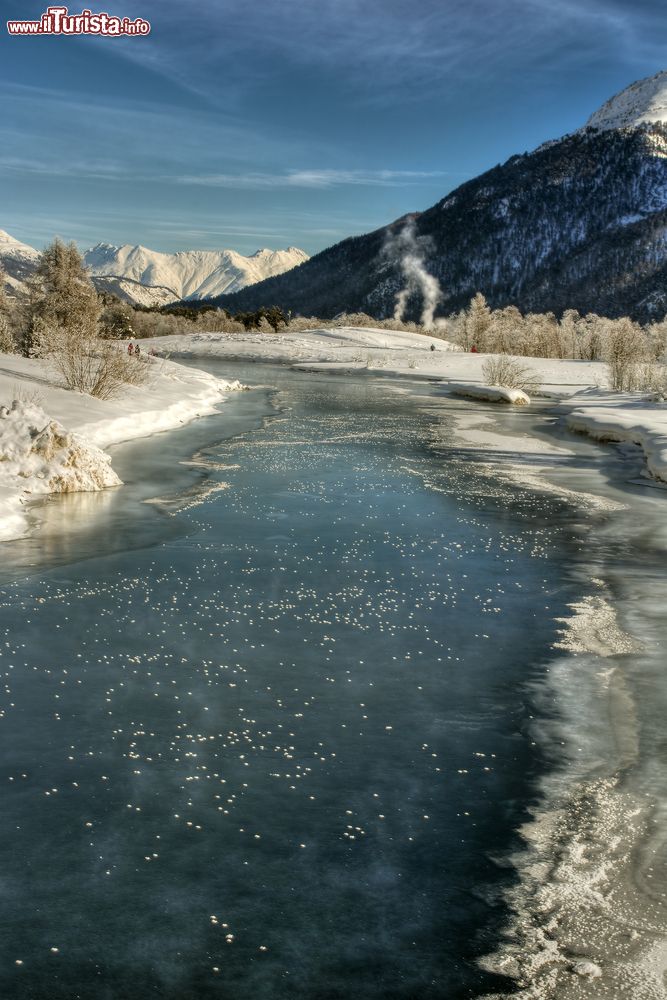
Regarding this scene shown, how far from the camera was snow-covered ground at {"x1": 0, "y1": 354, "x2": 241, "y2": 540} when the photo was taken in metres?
15.5

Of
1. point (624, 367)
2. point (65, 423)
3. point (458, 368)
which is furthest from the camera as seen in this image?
point (458, 368)

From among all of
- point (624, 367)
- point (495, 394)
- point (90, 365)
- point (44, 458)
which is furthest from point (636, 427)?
point (624, 367)

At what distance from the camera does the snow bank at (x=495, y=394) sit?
124ft

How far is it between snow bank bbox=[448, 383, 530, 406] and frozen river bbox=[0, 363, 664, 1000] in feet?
81.0

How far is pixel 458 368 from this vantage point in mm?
62062

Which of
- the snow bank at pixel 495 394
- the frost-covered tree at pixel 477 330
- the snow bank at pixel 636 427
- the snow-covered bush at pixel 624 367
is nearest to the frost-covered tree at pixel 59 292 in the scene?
the snow bank at pixel 495 394

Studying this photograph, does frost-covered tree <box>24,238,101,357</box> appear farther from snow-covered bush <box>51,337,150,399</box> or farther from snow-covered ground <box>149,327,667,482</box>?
snow-covered ground <box>149,327,667,482</box>

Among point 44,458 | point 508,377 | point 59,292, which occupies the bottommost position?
point 44,458

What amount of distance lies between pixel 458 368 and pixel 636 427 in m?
37.7

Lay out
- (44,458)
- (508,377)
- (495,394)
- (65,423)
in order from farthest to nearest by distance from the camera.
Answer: (508,377) → (495,394) → (65,423) → (44,458)

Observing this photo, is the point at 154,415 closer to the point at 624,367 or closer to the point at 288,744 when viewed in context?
the point at 288,744

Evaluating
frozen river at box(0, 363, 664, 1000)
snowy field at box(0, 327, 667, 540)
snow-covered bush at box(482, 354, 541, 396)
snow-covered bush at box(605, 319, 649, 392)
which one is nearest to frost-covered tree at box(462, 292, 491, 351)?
snowy field at box(0, 327, 667, 540)

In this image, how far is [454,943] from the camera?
175 inches

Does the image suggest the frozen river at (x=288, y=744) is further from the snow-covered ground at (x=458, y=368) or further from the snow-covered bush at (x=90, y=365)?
the snow-covered bush at (x=90, y=365)
